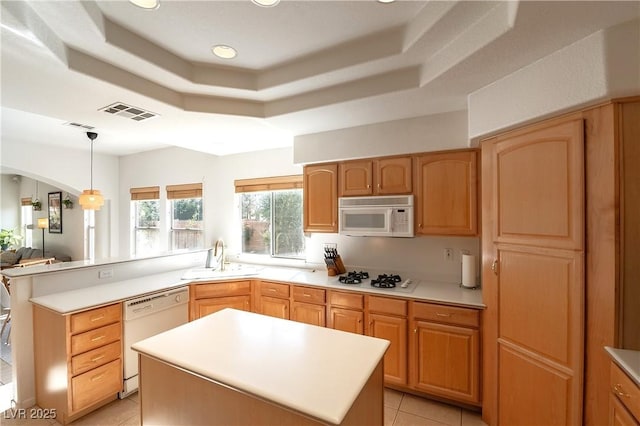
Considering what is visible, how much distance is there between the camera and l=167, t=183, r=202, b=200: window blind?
4.40 metres

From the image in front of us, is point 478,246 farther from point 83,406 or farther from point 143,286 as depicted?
point 83,406

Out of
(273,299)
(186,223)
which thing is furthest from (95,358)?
(186,223)

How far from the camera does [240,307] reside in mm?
3152

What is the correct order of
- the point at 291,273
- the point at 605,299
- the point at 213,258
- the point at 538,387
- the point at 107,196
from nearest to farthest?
the point at 605,299 < the point at 538,387 < the point at 291,273 < the point at 213,258 < the point at 107,196

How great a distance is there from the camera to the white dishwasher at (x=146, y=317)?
2361 mm

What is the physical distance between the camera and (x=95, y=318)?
2.18m

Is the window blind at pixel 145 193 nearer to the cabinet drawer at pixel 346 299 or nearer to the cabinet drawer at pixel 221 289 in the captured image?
the cabinet drawer at pixel 221 289

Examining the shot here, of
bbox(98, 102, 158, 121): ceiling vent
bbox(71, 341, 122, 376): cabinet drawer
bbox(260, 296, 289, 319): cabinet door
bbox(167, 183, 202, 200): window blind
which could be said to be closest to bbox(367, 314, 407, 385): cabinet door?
bbox(260, 296, 289, 319): cabinet door

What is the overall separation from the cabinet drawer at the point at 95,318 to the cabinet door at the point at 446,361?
256 centimetres

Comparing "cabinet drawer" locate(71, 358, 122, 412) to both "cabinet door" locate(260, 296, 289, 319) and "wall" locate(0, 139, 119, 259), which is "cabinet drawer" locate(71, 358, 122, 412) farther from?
"wall" locate(0, 139, 119, 259)

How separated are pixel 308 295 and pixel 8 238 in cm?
867

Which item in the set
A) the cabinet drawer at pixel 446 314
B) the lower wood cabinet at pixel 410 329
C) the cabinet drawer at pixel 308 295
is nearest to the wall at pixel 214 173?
the lower wood cabinet at pixel 410 329

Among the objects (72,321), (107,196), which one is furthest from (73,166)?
(72,321)

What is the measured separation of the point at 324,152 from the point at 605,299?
8.08ft
